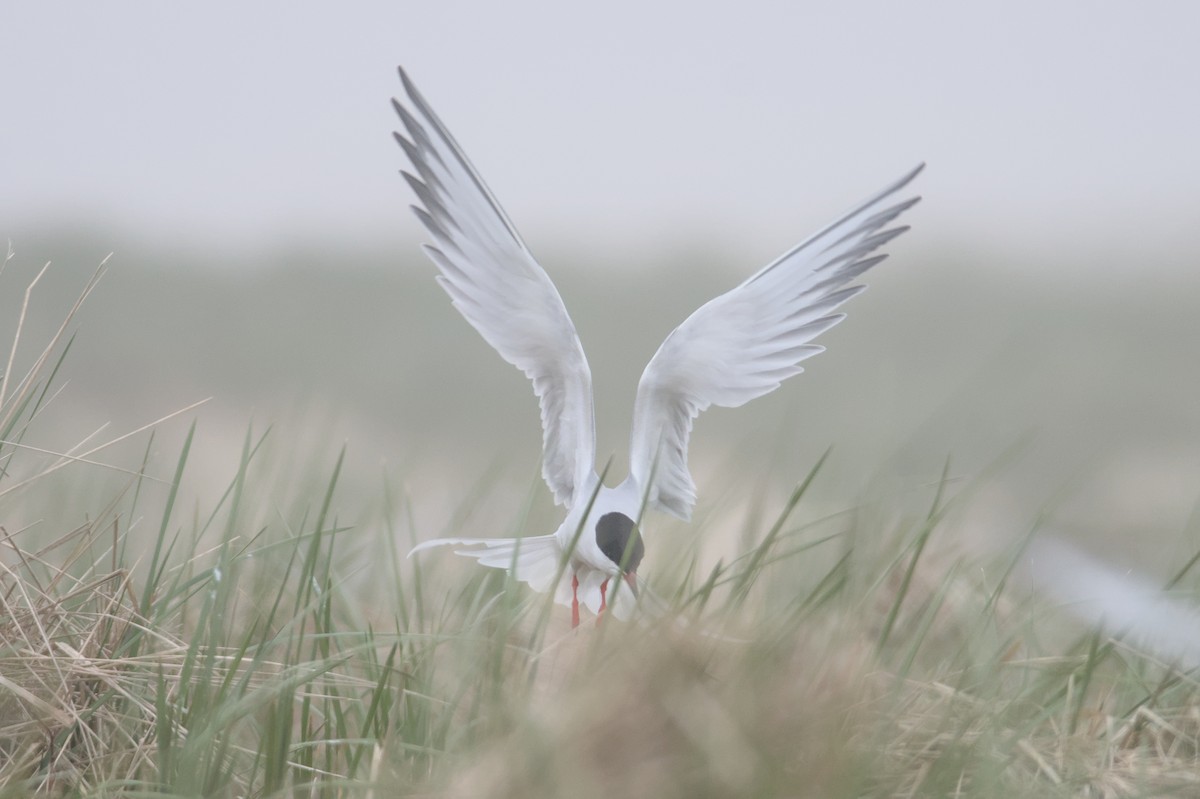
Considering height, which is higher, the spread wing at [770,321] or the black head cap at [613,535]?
the spread wing at [770,321]

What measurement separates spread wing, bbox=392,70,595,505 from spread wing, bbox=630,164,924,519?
13 centimetres

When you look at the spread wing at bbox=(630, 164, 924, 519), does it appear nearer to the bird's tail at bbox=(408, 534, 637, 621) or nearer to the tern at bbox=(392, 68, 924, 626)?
the tern at bbox=(392, 68, 924, 626)

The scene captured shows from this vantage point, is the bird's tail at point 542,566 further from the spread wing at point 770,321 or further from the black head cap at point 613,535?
the spread wing at point 770,321

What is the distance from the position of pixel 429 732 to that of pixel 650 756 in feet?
1.24

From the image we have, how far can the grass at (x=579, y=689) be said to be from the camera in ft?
3.29

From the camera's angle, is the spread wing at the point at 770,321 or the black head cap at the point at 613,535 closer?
the black head cap at the point at 613,535

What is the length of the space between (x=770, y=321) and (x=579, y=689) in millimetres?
1102

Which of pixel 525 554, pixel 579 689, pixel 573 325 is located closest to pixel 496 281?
pixel 573 325

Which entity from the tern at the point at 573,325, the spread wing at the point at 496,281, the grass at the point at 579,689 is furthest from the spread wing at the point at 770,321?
the grass at the point at 579,689

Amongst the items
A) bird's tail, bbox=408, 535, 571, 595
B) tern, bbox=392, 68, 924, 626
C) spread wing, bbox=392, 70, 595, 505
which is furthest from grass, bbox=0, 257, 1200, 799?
spread wing, bbox=392, 70, 595, 505

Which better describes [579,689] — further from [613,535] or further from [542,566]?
[542,566]

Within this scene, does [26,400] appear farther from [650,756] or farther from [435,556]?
[650,756]

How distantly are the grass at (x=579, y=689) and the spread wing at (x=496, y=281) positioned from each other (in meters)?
0.43

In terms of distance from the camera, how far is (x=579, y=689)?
1048mm
